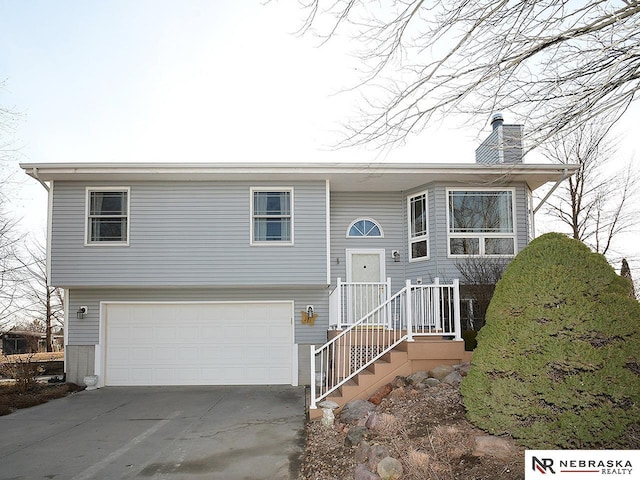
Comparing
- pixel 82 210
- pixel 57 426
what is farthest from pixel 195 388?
pixel 82 210

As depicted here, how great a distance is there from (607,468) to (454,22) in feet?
14.1

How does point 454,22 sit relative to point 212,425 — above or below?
above

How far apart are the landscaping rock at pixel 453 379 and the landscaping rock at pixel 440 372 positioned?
0.72 feet

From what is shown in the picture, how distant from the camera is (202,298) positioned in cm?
1133

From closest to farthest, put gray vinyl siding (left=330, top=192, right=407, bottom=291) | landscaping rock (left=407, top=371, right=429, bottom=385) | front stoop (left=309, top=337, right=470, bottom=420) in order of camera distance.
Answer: landscaping rock (left=407, top=371, right=429, bottom=385) < front stoop (left=309, top=337, right=470, bottom=420) < gray vinyl siding (left=330, top=192, right=407, bottom=291)

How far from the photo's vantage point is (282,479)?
17.1ft

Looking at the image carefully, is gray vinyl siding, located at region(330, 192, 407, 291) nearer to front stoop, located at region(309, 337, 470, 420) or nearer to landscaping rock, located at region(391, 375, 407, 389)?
front stoop, located at region(309, 337, 470, 420)

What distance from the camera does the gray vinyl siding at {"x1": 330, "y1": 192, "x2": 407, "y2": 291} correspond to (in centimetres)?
1177

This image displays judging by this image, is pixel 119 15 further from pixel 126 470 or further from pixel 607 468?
pixel 607 468

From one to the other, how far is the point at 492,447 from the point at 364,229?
7.71m

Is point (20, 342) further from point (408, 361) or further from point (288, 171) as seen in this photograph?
point (408, 361)

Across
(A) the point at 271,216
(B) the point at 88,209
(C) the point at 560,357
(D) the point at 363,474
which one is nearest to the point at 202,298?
(A) the point at 271,216

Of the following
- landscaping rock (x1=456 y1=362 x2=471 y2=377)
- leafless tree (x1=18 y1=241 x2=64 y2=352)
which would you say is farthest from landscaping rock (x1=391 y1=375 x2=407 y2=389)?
leafless tree (x1=18 y1=241 x2=64 y2=352)

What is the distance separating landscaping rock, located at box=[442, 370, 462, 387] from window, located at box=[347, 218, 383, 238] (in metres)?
5.15
